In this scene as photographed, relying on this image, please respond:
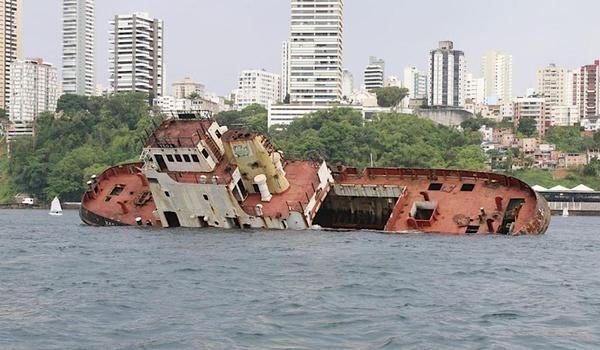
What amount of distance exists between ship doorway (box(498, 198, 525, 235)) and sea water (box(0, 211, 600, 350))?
247 inches

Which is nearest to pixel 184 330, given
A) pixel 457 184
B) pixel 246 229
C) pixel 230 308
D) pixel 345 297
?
pixel 230 308

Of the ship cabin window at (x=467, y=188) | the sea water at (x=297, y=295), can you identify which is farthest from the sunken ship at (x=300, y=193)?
the sea water at (x=297, y=295)

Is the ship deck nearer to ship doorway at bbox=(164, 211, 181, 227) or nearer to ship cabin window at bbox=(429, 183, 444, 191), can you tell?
ship doorway at bbox=(164, 211, 181, 227)

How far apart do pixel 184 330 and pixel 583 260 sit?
103 feet

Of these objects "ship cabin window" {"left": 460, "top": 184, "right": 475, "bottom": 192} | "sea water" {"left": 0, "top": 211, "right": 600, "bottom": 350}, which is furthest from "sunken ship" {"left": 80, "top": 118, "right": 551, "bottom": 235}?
"sea water" {"left": 0, "top": 211, "right": 600, "bottom": 350}

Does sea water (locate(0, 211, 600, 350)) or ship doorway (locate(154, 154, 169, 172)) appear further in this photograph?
ship doorway (locate(154, 154, 169, 172))

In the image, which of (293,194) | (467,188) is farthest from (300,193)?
(467,188)

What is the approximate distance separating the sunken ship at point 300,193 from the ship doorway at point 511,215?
0.22 feet

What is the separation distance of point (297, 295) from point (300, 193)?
32283 mm

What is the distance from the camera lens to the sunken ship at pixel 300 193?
222 feet

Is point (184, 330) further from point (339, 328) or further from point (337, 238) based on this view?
point (337, 238)

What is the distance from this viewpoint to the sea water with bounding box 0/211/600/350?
30.4 m

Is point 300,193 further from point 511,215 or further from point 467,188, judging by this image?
point 511,215

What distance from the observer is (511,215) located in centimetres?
6881
